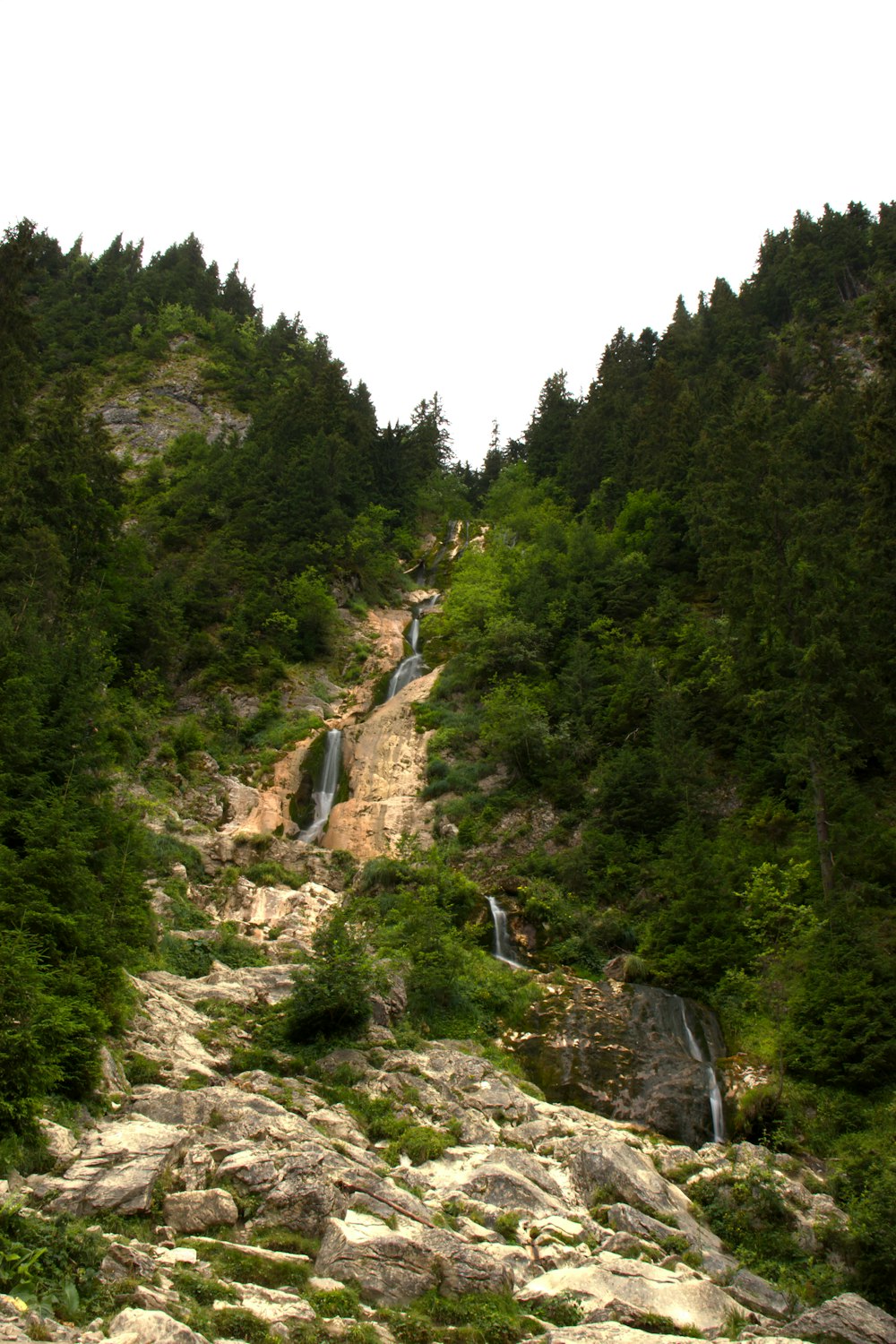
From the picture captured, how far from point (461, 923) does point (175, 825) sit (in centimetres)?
1044

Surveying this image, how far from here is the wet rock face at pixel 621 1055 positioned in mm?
18953

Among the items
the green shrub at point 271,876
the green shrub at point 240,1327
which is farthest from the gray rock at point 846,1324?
the green shrub at point 271,876

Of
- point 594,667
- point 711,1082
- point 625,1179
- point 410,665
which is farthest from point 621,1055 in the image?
point 410,665

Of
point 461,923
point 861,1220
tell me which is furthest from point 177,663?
point 861,1220

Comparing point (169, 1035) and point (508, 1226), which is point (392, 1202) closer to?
point (508, 1226)

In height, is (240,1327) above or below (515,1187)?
above

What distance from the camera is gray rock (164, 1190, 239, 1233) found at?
33.1ft

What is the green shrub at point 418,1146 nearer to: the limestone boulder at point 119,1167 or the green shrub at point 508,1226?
the green shrub at point 508,1226

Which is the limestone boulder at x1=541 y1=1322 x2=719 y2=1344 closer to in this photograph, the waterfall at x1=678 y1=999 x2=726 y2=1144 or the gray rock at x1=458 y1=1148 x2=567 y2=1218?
the gray rock at x1=458 y1=1148 x2=567 y2=1218

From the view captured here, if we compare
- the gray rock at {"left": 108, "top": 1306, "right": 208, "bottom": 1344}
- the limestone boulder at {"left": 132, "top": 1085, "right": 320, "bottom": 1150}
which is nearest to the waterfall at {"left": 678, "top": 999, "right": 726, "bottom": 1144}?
the limestone boulder at {"left": 132, "top": 1085, "right": 320, "bottom": 1150}

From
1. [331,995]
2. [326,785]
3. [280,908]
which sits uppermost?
[326,785]

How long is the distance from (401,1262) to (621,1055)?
11461 millimetres

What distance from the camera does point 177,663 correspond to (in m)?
39.8

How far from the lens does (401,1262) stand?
10117 millimetres
